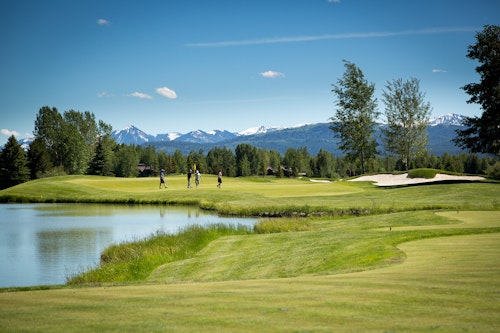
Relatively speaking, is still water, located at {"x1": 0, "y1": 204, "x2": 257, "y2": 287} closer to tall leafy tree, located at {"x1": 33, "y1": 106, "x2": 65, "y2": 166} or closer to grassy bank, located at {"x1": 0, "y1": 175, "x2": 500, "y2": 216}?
grassy bank, located at {"x1": 0, "y1": 175, "x2": 500, "y2": 216}

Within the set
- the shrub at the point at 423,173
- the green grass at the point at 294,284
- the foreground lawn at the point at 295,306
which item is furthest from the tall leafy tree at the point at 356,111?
the foreground lawn at the point at 295,306

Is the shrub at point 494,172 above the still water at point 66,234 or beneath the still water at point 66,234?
above

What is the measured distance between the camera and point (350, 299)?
8.66 metres

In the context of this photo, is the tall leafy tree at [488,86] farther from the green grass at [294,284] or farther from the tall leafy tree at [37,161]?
the tall leafy tree at [37,161]

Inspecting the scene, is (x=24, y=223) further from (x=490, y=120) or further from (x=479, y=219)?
(x=490, y=120)

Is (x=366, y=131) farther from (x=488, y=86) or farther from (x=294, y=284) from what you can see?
(x=294, y=284)

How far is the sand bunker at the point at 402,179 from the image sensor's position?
5107 cm

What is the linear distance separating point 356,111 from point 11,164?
221 ft

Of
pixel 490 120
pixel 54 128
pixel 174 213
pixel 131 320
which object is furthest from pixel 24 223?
pixel 54 128

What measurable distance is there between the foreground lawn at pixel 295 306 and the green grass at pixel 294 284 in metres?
0.02

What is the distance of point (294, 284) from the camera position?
1100cm

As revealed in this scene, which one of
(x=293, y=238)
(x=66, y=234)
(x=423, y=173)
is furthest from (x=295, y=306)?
(x=423, y=173)

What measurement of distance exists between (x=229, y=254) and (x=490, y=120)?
41944mm

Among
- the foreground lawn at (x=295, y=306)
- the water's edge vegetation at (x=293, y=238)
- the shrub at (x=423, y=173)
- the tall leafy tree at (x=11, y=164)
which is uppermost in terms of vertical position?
the tall leafy tree at (x=11, y=164)
